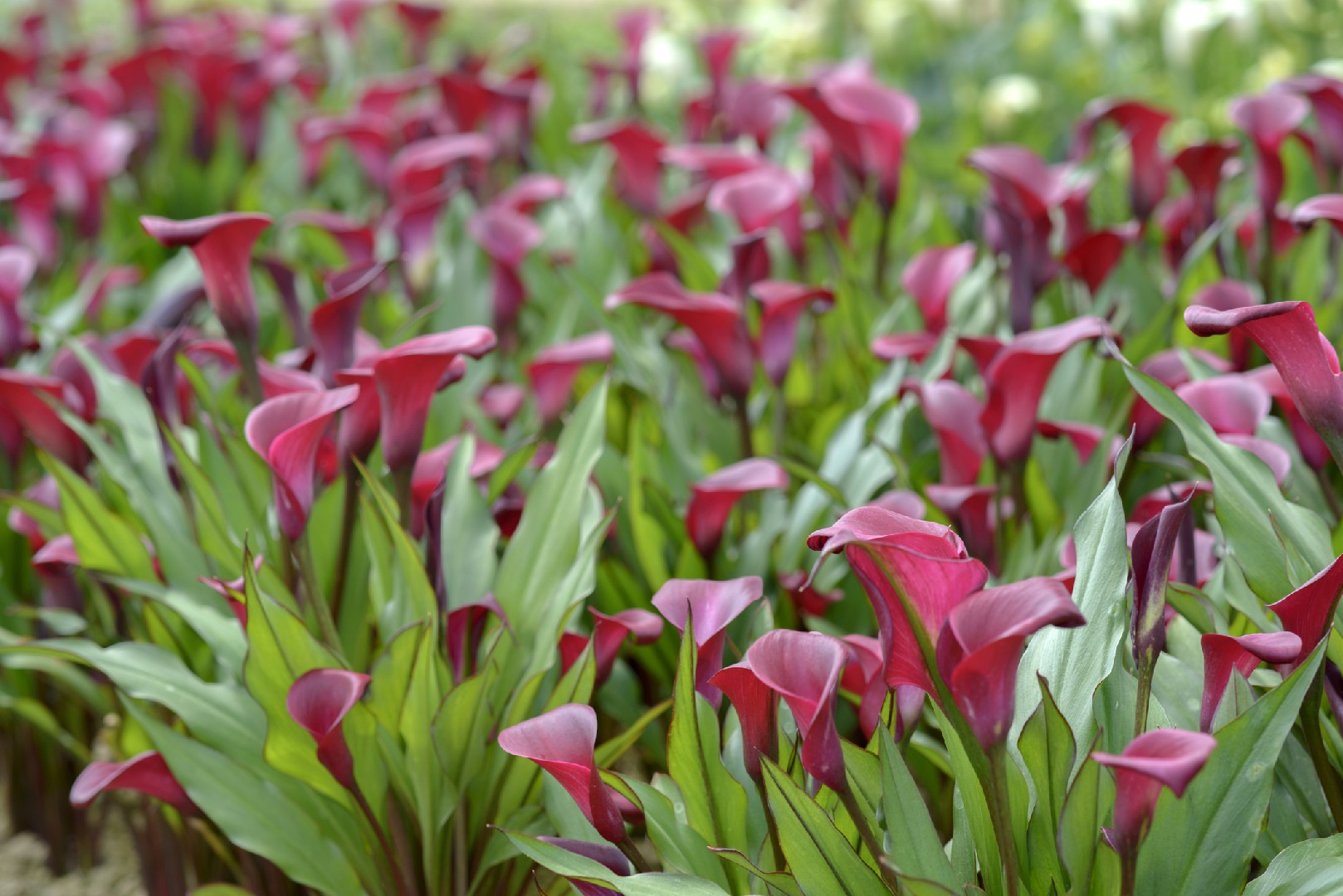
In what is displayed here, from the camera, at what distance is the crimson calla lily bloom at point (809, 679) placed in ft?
3.03

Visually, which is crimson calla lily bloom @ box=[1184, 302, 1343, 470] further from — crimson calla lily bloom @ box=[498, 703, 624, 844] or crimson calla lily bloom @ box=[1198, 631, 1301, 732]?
crimson calla lily bloom @ box=[498, 703, 624, 844]

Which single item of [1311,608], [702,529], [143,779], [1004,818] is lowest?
[143,779]

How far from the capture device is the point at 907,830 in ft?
3.31

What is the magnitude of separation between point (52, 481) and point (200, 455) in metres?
0.26

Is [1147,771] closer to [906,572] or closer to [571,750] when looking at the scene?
[906,572]

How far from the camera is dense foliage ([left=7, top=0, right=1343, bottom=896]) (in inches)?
38.9

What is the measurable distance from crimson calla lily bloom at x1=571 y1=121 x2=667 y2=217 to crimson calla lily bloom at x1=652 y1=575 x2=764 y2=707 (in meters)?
1.35

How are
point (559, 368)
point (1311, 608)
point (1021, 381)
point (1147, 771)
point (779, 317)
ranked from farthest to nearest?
point (559, 368) → point (779, 317) → point (1021, 381) → point (1311, 608) → point (1147, 771)

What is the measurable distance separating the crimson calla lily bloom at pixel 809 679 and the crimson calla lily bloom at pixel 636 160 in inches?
59.9

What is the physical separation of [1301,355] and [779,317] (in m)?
0.73

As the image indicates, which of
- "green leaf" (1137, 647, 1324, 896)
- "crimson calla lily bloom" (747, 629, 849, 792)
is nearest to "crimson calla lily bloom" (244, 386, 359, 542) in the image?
"crimson calla lily bloom" (747, 629, 849, 792)

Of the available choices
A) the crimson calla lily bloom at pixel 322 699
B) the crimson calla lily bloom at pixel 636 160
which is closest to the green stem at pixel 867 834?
the crimson calla lily bloom at pixel 322 699

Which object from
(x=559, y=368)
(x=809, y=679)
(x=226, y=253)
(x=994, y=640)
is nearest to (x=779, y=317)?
(x=559, y=368)

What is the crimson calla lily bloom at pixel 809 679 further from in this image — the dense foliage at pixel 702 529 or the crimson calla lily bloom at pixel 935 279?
the crimson calla lily bloom at pixel 935 279
